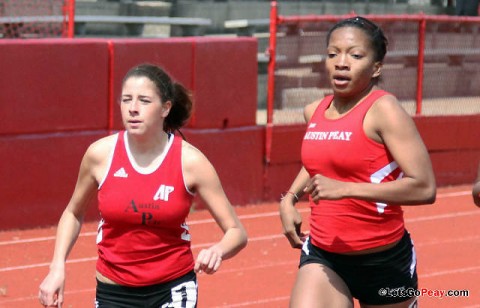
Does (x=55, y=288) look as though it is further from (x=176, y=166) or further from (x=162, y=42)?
(x=162, y=42)

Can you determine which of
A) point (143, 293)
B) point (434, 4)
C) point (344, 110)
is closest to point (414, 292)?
point (344, 110)

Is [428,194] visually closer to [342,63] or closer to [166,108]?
[342,63]

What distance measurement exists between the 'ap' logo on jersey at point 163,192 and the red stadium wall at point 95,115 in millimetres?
5532

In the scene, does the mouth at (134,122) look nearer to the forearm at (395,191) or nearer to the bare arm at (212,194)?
the bare arm at (212,194)

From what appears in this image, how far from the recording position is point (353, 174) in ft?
15.6

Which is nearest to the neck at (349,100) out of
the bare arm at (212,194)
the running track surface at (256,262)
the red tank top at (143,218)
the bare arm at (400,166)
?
the bare arm at (400,166)

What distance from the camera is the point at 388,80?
1240 cm

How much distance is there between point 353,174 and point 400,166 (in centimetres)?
23

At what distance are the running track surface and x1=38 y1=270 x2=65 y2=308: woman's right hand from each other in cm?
309

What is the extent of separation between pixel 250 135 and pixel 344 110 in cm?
658

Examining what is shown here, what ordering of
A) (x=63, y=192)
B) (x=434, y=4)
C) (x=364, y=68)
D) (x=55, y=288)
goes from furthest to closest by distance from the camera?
(x=434, y=4), (x=63, y=192), (x=364, y=68), (x=55, y=288)

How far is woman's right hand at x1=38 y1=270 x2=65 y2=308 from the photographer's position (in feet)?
14.4

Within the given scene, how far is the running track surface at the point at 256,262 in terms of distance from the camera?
7.76 m

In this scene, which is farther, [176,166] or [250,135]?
[250,135]
